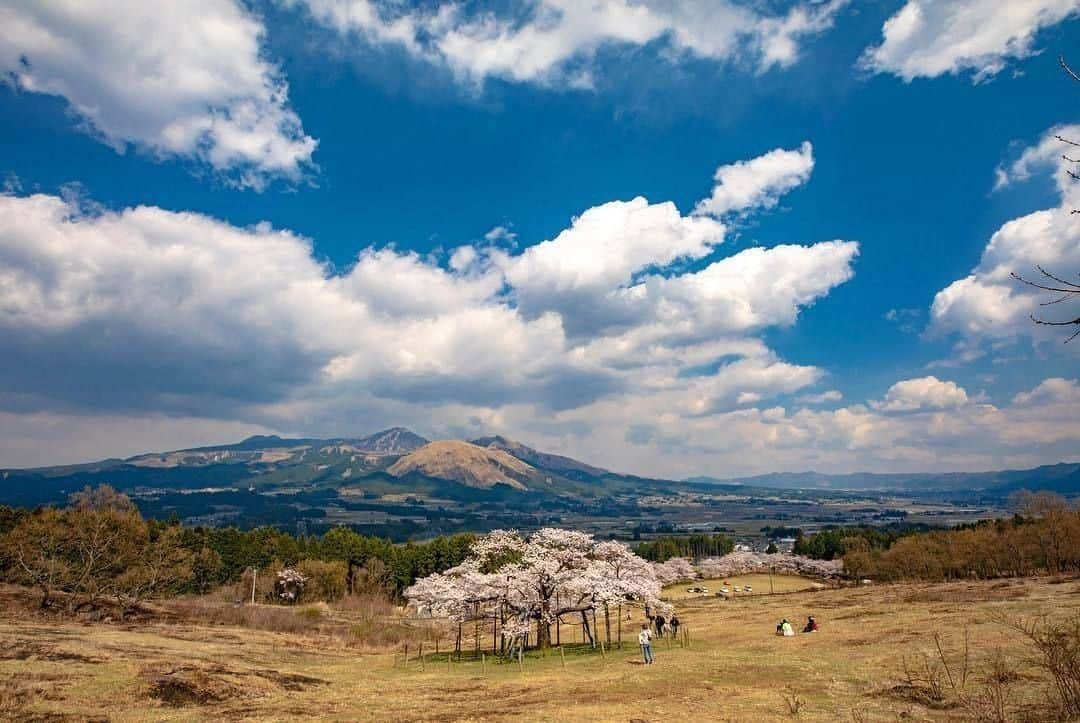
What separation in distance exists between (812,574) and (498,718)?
151220 millimetres

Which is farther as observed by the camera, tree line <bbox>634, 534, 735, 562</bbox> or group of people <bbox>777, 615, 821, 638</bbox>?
tree line <bbox>634, 534, 735, 562</bbox>

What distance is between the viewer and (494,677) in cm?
3684

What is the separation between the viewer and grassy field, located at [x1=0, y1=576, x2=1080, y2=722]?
23.6m

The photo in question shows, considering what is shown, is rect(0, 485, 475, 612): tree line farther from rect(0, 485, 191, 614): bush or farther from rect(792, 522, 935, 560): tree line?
rect(792, 522, 935, 560): tree line

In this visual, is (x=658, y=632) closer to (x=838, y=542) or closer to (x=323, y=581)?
(x=323, y=581)

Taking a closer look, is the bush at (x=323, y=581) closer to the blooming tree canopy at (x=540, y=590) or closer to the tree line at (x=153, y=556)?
the tree line at (x=153, y=556)

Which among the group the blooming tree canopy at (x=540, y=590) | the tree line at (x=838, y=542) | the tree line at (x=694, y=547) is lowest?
the tree line at (x=694, y=547)

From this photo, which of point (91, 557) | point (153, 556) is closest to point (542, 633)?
point (91, 557)

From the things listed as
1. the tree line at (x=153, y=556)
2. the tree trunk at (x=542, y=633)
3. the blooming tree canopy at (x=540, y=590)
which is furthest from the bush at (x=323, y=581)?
the tree trunk at (x=542, y=633)

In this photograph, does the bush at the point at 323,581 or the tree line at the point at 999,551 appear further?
the bush at the point at 323,581

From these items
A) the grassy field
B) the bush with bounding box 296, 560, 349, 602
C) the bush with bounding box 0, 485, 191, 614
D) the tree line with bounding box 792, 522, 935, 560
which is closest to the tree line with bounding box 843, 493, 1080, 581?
the tree line with bounding box 792, 522, 935, 560

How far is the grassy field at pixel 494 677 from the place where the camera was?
928 inches

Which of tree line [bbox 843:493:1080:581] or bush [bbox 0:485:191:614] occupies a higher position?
bush [bbox 0:485:191:614]

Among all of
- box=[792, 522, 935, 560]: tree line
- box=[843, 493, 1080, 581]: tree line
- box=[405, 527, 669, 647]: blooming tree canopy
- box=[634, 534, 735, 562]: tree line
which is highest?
box=[405, 527, 669, 647]: blooming tree canopy
